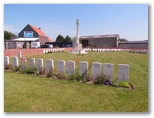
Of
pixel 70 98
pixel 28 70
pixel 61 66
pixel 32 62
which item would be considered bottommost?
pixel 70 98

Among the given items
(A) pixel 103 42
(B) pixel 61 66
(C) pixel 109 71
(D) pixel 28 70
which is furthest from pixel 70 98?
(A) pixel 103 42

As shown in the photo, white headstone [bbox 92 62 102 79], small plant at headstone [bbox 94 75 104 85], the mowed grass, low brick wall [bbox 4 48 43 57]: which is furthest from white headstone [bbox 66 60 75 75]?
low brick wall [bbox 4 48 43 57]

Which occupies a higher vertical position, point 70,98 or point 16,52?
point 16,52

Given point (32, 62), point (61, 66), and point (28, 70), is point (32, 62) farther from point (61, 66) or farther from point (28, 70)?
point (61, 66)

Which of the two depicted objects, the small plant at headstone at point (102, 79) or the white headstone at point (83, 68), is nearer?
the small plant at headstone at point (102, 79)

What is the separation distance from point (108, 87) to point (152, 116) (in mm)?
1835

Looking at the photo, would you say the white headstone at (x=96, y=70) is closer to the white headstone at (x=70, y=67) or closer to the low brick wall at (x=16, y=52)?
the white headstone at (x=70, y=67)

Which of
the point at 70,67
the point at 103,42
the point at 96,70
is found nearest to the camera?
the point at 96,70

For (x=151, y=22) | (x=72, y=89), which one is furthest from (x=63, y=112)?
(x=151, y=22)

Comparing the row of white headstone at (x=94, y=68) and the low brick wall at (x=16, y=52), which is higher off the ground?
the low brick wall at (x=16, y=52)

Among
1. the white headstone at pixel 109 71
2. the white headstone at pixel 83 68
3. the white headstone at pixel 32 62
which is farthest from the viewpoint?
the white headstone at pixel 32 62

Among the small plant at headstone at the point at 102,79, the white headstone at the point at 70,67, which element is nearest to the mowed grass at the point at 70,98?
the small plant at headstone at the point at 102,79

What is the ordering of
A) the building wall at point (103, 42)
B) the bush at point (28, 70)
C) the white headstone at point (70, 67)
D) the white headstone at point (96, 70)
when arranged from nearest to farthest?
the white headstone at point (96, 70) < the white headstone at point (70, 67) < the bush at point (28, 70) < the building wall at point (103, 42)

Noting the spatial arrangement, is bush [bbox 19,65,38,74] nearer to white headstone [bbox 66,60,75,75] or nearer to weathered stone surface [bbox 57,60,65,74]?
weathered stone surface [bbox 57,60,65,74]
